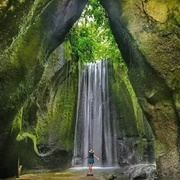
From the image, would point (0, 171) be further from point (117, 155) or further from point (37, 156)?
point (117, 155)

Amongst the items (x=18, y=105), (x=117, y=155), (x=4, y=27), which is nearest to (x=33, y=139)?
(x=18, y=105)

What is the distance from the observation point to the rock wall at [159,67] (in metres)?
6.67

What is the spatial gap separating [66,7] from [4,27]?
10.2 ft

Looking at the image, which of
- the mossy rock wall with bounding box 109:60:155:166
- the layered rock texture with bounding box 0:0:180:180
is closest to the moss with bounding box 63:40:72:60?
the mossy rock wall with bounding box 109:60:155:166

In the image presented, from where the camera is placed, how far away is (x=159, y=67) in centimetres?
705

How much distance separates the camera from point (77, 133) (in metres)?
15.1

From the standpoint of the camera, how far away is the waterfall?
14484 mm

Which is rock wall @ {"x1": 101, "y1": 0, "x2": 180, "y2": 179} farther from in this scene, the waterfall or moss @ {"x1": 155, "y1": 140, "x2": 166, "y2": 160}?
the waterfall

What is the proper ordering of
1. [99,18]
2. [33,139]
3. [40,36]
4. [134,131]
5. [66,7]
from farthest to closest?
[134,131], [99,18], [33,139], [66,7], [40,36]

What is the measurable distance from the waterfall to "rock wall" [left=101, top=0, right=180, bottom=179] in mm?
7282

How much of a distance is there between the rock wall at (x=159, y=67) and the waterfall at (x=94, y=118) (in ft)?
23.9

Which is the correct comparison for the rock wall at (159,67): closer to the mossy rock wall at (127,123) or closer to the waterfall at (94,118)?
the mossy rock wall at (127,123)

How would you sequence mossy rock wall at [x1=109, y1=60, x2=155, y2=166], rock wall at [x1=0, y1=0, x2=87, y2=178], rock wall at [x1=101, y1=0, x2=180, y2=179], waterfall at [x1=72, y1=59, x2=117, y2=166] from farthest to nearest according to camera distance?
waterfall at [x1=72, y1=59, x2=117, y2=166] < mossy rock wall at [x1=109, y1=60, x2=155, y2=166] < rock wall at [x1=0, y1=0, x2=87, y2=178] < rock wall at [x1=101, y1=0, x2=180, y2=179]

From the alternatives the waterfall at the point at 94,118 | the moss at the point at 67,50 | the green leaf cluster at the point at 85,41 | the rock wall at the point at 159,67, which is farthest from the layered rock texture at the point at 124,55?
the green leaf cluster at the point at 85,41
